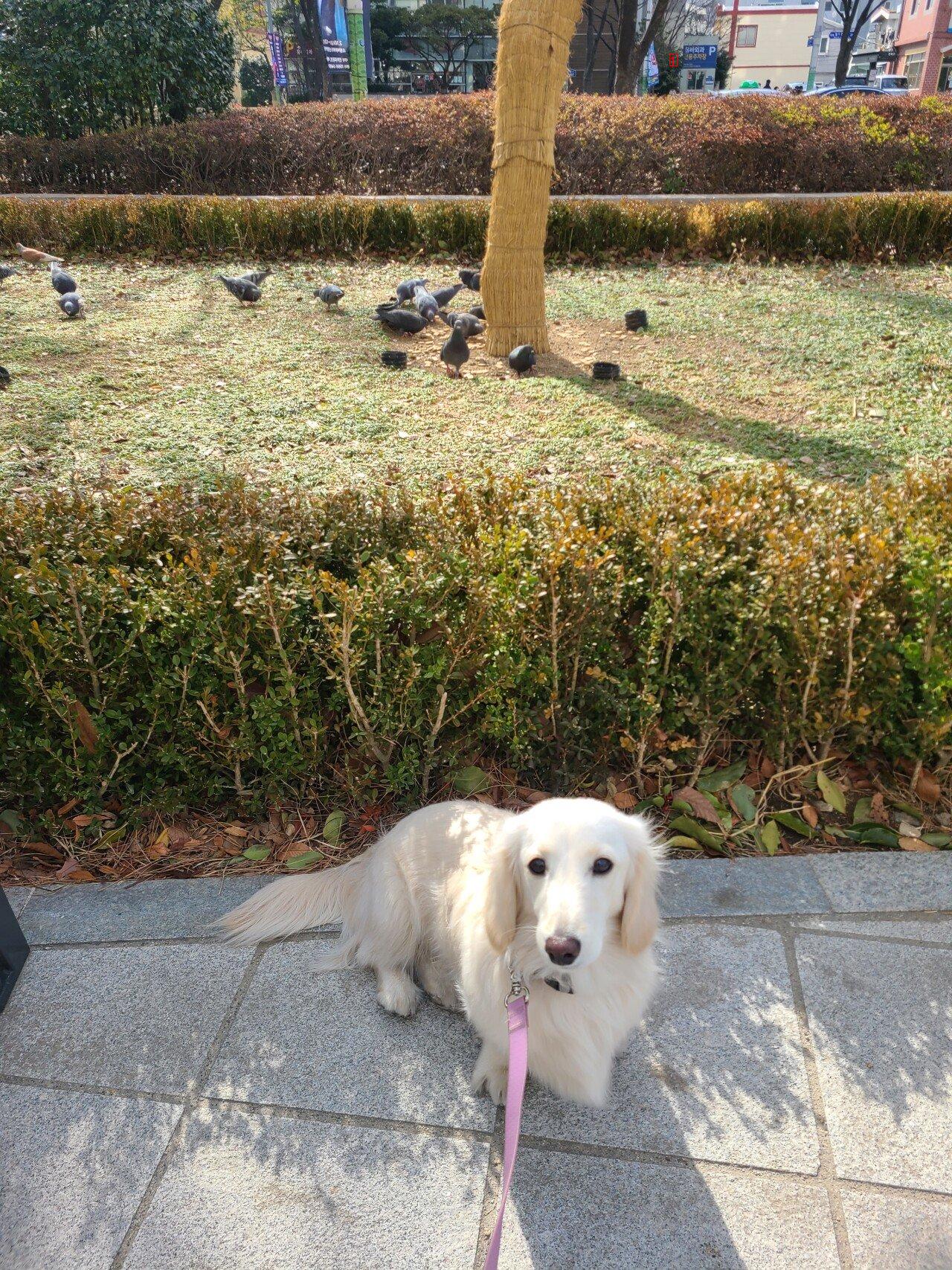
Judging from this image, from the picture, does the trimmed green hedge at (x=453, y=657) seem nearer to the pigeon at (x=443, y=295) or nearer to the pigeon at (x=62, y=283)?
the pigeon at (x=443, y=295)

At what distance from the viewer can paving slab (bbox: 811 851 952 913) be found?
272cm

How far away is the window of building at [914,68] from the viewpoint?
2078 inches

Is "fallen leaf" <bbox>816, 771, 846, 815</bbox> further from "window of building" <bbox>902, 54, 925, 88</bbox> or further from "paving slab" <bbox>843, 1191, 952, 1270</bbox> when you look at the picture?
"window of building" <bbox>902, 54, 925, 88</bbox>

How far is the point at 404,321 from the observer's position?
794 cm

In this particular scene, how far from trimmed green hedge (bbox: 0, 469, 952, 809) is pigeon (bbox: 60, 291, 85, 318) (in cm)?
620

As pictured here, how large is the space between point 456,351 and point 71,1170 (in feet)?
20.5

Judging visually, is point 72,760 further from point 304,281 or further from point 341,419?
point 304,281

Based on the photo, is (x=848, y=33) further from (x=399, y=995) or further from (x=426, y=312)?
(x=399, y=995)

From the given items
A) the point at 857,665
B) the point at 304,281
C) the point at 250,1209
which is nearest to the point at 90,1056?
the point at 250,1209

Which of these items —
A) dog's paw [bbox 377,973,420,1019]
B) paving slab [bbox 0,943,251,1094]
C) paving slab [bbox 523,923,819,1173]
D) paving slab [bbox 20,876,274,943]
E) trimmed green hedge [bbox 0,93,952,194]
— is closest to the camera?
paving slab [bbox 523,923,819,1173]

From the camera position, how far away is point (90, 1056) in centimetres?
232

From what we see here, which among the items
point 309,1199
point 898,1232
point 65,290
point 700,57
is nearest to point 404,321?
point 65,290

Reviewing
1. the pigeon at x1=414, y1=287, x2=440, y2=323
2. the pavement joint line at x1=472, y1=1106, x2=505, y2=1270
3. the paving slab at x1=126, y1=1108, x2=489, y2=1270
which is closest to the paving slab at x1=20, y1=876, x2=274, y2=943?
the paving slab at x1=126, y1=1108, x2=489, y2=1270

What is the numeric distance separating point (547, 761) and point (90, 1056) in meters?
1.72
